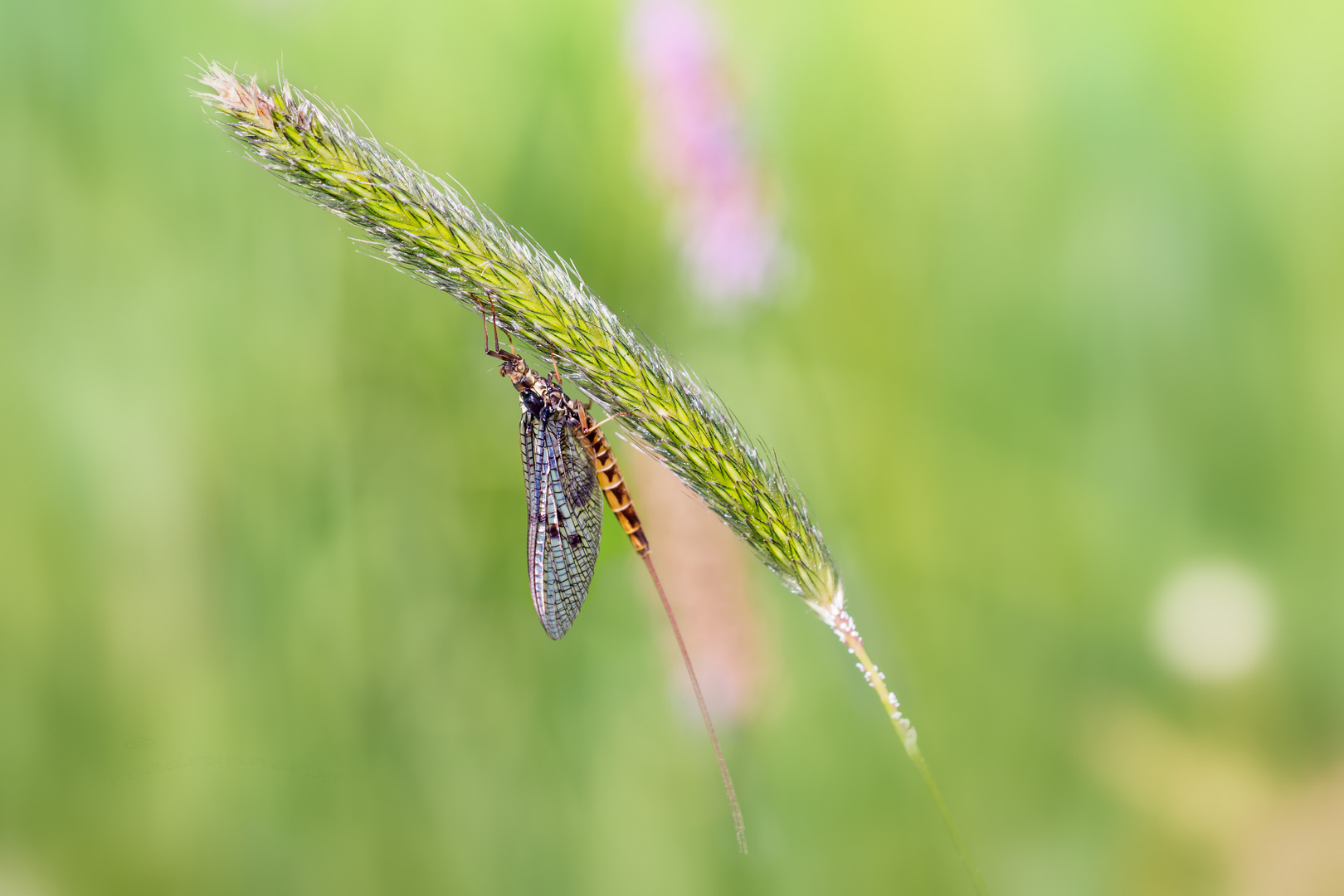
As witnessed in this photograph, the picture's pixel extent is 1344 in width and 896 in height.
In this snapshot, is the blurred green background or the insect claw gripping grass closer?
the insect claw gripping grass

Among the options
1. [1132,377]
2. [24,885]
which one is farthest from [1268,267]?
[24,885]

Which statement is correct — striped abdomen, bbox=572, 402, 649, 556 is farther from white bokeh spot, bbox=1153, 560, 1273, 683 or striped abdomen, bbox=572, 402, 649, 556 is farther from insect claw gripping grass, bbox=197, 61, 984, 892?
white bokeh spot, bbox=1153, 560, 1273, 683

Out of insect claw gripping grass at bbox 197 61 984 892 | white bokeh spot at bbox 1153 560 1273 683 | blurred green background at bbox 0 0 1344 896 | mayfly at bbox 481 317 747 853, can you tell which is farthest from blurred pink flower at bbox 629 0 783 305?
white bokeh spot at bbox 1153 560 1273 683

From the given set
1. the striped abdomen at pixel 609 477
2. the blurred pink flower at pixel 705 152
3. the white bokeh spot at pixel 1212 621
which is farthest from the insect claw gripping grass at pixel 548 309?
the white bokeh spot at pixel 1212 621

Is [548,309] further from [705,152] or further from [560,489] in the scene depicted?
[705,152]

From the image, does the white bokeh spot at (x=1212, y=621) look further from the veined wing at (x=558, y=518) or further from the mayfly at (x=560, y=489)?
the veined wing at (x=558, y=518)

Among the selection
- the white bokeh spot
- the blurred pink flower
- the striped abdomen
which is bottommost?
the white bokeh spot
